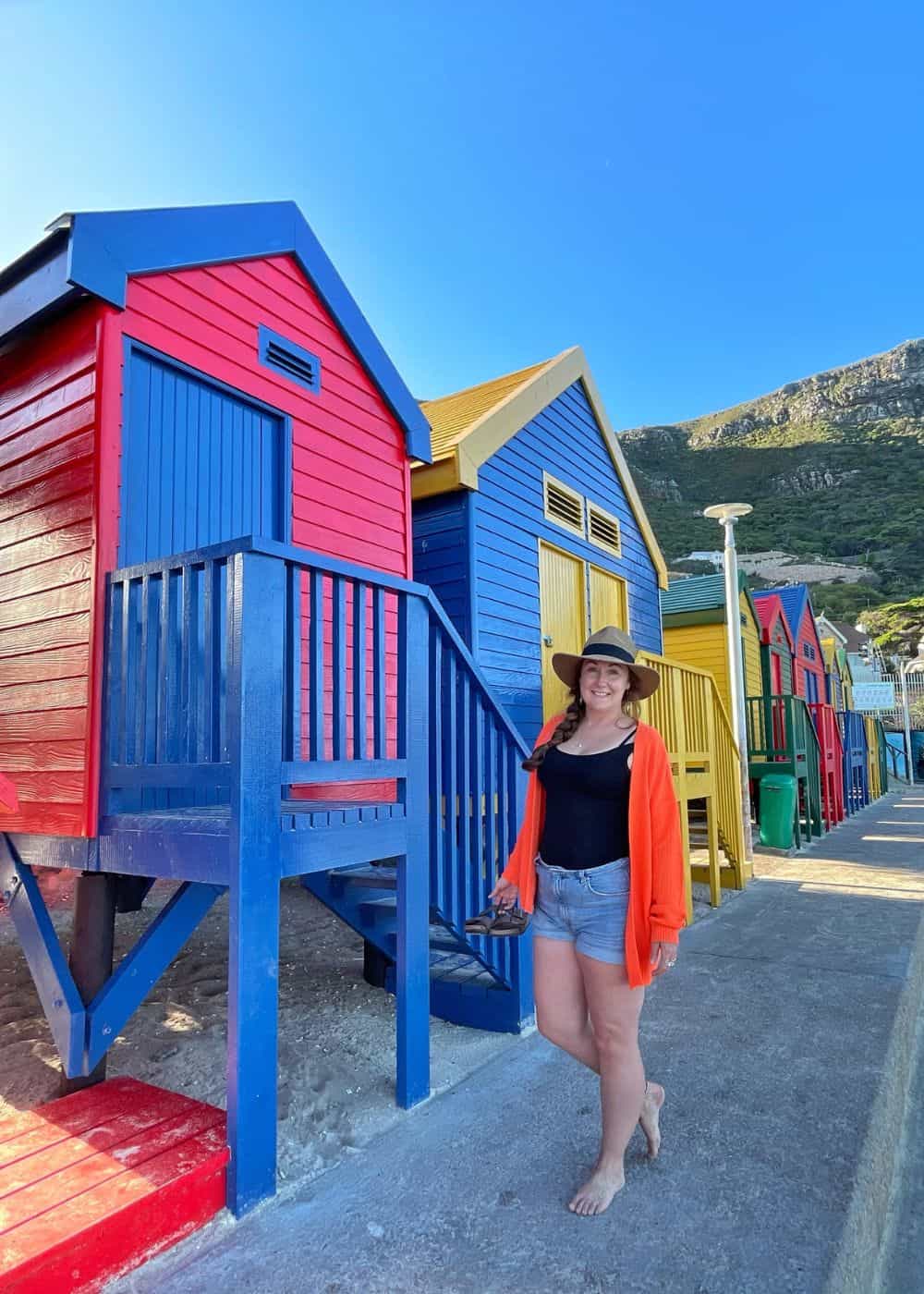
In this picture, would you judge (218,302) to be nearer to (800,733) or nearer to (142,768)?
(142,768)

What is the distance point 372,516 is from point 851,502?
104969 mm

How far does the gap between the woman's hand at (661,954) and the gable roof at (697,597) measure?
13.5m

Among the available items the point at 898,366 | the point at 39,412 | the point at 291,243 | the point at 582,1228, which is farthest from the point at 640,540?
the point at 898,366

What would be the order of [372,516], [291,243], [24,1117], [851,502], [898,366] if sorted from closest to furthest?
[24,1117], [291,243], [372,516], [851,502], [898,366]

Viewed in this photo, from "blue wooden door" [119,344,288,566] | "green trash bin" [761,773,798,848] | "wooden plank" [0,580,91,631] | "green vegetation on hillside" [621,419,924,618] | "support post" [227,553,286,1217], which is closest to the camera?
"support post" [227,553,286,1217]

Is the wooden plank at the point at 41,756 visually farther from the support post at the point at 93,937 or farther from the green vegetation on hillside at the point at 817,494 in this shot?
the green vegetation on hillside at the point at 817,494

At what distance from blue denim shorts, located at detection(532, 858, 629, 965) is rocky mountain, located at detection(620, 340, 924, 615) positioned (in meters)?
76.9

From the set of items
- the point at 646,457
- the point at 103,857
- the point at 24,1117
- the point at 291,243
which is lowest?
the point at 24,1117

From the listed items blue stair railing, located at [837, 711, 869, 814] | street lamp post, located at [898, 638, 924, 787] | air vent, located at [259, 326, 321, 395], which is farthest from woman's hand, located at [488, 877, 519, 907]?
street lamp post, located at [898, 638, 924, 787]

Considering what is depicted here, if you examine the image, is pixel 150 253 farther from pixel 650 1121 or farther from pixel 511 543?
pixel 650 1121

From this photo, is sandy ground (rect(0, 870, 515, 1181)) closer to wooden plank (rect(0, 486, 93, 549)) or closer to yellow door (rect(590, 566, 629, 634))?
wooden plank (rect(0, 486, 93, 549))

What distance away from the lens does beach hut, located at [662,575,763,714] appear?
15430 millimetres

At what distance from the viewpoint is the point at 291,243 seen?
5.19m

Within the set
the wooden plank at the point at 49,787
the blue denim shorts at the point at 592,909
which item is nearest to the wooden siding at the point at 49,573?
the wooden plank at the point at 49,787
